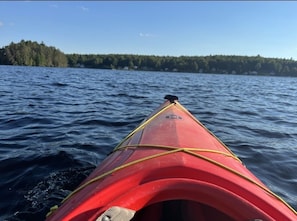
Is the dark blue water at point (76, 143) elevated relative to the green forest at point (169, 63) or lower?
lower

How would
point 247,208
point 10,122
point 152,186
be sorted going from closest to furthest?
1. point 247,208
2. point 152,186
3. point 10,122

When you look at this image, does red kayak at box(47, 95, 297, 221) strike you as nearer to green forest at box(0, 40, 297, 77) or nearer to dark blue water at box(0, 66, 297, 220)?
dark blue water at box(0, 66, 297, 220)

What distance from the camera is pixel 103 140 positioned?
7.15m

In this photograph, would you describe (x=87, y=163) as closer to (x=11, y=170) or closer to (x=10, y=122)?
(x=11, y=170)

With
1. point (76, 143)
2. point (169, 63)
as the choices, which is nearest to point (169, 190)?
point (76, 143)

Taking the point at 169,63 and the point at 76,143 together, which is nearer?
the point at 76,143

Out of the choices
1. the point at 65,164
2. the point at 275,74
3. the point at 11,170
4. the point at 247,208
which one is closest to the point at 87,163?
the point at 65,164

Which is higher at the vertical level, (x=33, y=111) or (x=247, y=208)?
(x=247, y=208)

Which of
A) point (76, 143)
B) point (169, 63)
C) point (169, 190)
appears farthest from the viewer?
point (169, 63)

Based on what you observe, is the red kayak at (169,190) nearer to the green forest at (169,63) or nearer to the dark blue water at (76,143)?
the dark blue water at (76,143)

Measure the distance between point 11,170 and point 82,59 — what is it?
105 meters

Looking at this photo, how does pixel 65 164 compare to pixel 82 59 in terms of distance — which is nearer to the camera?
pixel 65 164

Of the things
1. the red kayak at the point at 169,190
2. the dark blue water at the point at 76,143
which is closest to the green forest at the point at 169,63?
the dark blue water at the point at 76,143

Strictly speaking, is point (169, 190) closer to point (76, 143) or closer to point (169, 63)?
point (76, 143)
